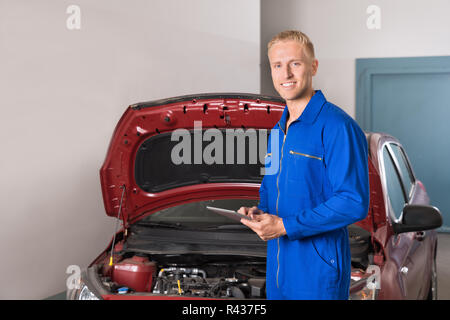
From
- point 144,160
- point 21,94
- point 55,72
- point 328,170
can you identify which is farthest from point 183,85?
point 328,170

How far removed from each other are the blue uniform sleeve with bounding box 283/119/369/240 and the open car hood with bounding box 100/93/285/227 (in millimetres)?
872

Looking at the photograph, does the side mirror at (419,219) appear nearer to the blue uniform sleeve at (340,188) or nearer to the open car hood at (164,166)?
the open car hood at (164,166)

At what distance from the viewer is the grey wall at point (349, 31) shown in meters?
7.24

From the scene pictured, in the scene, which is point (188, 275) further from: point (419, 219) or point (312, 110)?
point (312, 110)

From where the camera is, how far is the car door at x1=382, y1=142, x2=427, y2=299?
2.34 m

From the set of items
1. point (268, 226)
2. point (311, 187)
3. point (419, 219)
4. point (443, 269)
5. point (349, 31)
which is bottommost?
point (443, 269)

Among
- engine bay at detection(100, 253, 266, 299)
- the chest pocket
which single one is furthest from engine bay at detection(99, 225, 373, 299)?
the chest pocket

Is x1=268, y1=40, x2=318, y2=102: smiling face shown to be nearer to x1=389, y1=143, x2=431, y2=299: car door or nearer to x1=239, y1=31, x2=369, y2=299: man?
x1=239, y1=31, x2=369, y2=299: man

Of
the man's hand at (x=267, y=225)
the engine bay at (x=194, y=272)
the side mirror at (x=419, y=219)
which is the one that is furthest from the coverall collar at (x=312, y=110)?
the side mirror at (x=419, y=219)

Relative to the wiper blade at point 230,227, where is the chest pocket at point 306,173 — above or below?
above

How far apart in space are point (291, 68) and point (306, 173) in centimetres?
31

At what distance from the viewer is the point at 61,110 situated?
3842 millimetres

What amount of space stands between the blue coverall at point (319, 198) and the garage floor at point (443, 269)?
9.65ft

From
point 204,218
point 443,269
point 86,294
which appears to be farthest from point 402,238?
point 443,269
